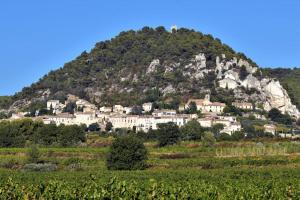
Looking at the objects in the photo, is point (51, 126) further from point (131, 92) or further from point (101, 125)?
point (131, 92)

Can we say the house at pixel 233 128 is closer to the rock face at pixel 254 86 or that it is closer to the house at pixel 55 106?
the rock face at pixel 254 86

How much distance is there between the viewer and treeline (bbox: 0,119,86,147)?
99.9 metres

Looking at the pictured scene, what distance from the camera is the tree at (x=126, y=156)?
64500mm

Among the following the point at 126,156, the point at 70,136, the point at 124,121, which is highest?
the point at 124,121

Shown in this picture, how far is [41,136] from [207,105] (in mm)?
58365

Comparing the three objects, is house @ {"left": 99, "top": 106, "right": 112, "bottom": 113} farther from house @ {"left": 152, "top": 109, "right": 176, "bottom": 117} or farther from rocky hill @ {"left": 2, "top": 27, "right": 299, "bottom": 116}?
house @ {"left": 152, "top": 109, "right": 176, "bottom": 117}

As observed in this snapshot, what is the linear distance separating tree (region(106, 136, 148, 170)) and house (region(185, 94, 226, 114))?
86.5 meters

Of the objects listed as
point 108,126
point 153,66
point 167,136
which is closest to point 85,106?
point 108,126

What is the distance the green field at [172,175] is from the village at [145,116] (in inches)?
1524

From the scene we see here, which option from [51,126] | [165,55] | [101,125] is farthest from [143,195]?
[165,55]

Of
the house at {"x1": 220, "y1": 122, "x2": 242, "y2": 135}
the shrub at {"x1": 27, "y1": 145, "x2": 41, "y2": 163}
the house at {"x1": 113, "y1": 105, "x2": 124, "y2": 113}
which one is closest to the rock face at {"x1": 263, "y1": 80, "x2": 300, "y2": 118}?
the house at {"x1": 220, "y1": 122, "x2": 242, "y2": 135}

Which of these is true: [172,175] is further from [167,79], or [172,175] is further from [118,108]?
[167,79]

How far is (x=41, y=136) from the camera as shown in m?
104

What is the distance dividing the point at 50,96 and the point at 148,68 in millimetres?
27690
